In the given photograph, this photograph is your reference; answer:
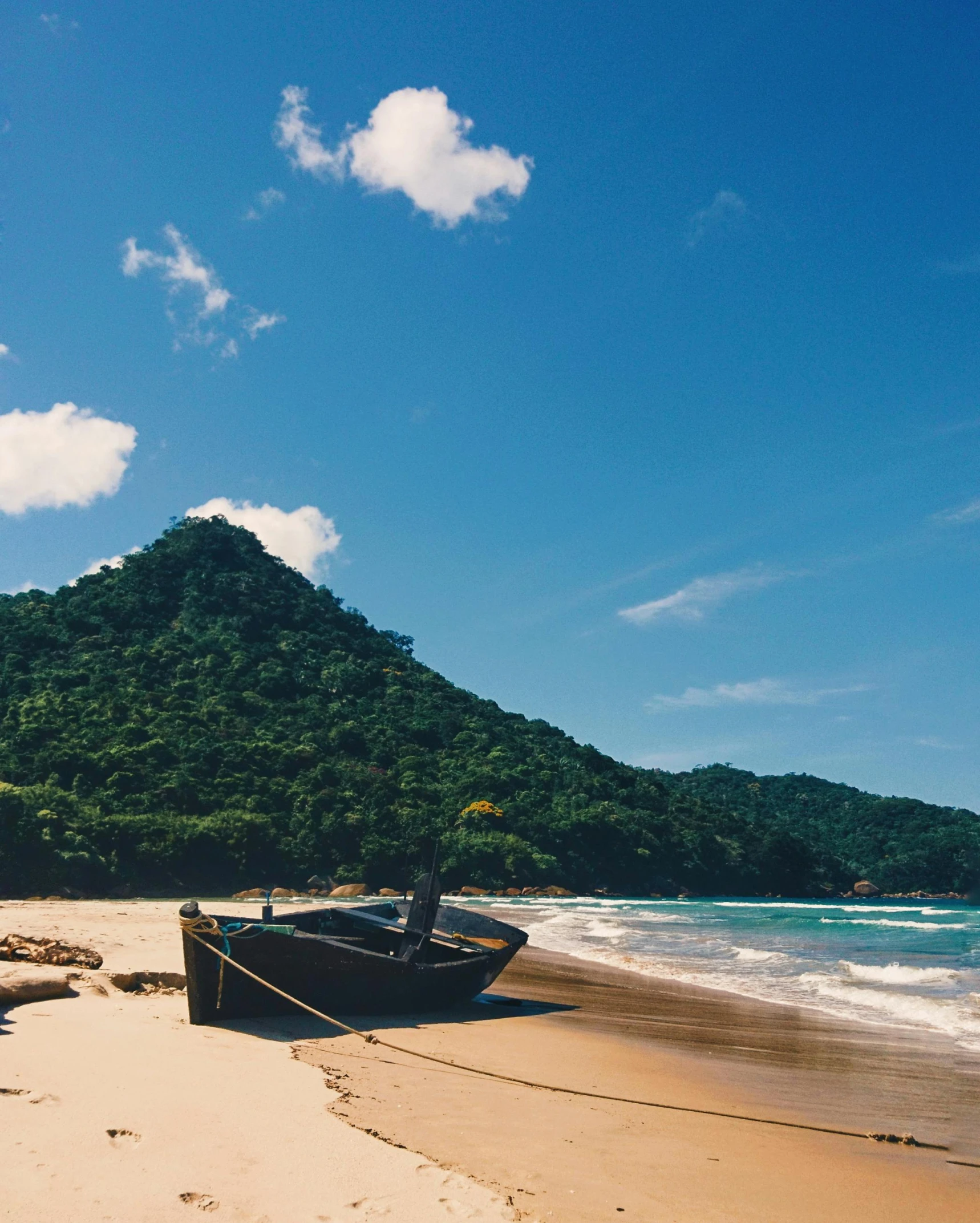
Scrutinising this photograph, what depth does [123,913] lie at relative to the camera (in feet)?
75.6

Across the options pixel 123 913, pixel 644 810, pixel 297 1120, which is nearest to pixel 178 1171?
pixel 297 1120

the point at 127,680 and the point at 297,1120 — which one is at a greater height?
the point at 127,680

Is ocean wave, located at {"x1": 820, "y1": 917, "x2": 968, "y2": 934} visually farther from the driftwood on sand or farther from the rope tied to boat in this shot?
the driftwood on sand

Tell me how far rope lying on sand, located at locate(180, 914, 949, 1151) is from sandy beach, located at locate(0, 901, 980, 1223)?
0.35 feet

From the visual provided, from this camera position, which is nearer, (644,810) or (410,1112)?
(410,1112)

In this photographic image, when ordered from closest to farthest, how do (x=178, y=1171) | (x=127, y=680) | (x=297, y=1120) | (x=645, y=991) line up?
(x=178, y=1171) → (x=297, y=1120) → (x=645, y=991) → (x=127, y=680)

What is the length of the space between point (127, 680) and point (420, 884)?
56079 mm

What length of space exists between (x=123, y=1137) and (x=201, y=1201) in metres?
0.99

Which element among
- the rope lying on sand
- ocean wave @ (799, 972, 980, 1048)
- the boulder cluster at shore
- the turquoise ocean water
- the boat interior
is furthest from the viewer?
the boulder cluster at shore

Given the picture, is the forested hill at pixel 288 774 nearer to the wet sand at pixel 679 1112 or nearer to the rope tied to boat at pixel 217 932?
the rope tied to boat at pixel 217 932

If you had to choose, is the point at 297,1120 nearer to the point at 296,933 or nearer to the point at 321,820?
the point at 296,933

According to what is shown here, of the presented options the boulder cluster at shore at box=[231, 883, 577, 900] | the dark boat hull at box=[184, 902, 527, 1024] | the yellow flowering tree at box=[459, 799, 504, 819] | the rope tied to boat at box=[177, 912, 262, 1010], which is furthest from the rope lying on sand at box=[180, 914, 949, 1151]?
the yellow flowering tree at box=[459, 799, 504, 819]

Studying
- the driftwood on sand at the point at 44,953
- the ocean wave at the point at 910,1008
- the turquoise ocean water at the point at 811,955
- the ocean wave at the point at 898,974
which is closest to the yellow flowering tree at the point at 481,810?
the turquoise ocean water at the point at 811,955

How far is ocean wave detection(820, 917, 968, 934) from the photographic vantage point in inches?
1315
